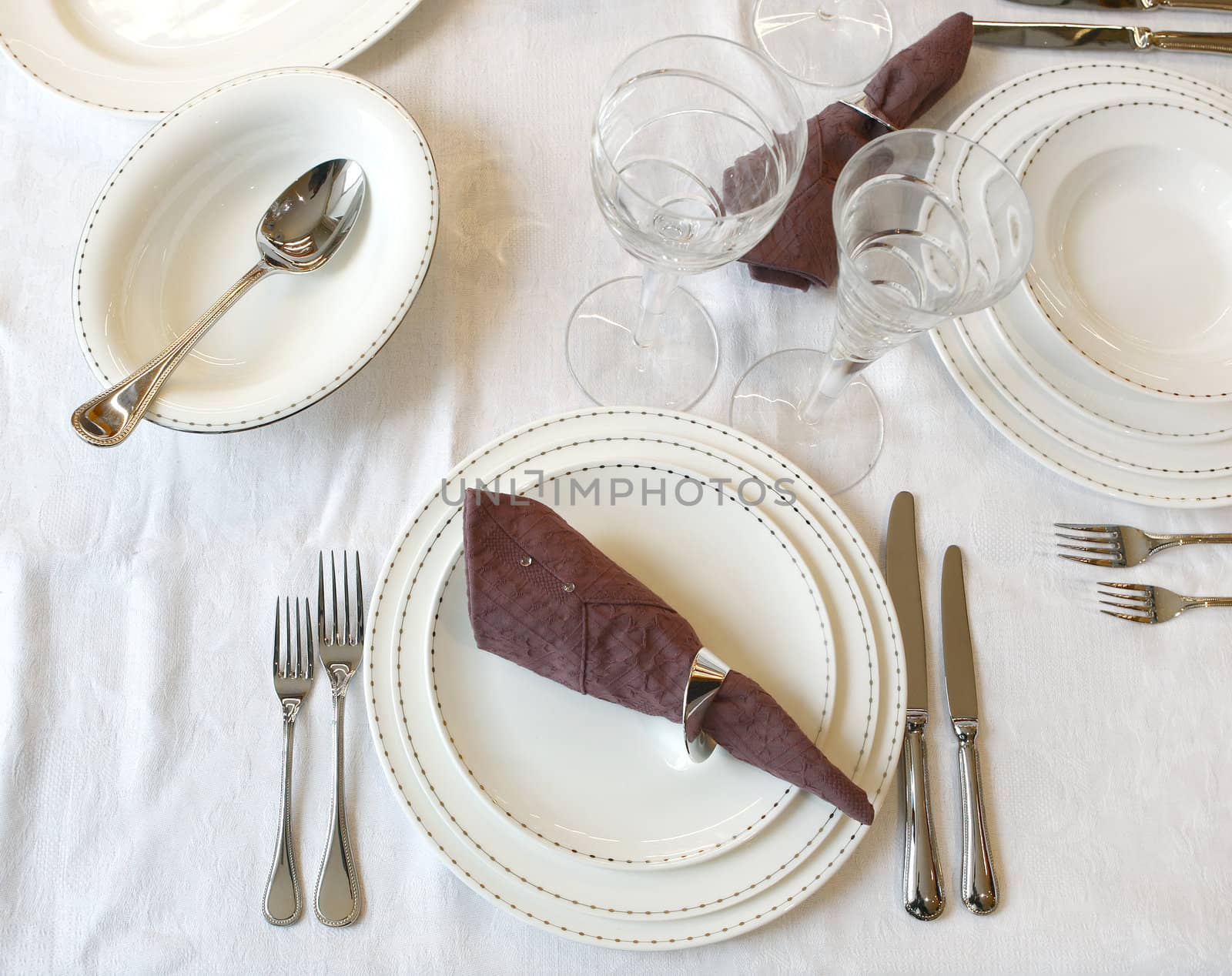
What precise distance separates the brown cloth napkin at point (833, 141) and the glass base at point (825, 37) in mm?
62

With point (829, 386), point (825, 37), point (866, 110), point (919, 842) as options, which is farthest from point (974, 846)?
point (825, 37)

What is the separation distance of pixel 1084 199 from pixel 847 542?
0.31m

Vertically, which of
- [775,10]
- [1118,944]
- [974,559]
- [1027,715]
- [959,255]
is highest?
[775,10]

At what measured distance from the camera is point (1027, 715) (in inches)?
23.0

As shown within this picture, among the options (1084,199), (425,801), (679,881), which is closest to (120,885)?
(425,801)

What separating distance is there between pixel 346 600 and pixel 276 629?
0.05 m

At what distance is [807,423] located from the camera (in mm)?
633

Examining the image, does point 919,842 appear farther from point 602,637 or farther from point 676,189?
point 676,189

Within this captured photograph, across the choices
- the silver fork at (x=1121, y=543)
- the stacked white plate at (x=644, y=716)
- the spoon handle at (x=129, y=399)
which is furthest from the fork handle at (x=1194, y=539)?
the spoon handle at (x=129, y=399)

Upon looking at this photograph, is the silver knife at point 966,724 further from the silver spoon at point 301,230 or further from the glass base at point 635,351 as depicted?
the silver spoon at point 301,230

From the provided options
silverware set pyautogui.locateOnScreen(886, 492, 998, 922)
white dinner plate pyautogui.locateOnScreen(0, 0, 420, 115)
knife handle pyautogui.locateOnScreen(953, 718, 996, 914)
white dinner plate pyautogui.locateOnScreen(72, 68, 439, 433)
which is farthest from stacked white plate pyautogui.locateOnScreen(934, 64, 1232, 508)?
→ white dinner plate pyautogui.locateOnScreen(0, 0, 420, 115)

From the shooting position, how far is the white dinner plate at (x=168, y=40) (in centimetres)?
65

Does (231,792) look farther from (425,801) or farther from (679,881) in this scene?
(679,881)

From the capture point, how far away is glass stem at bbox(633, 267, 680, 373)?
573 millimetres
